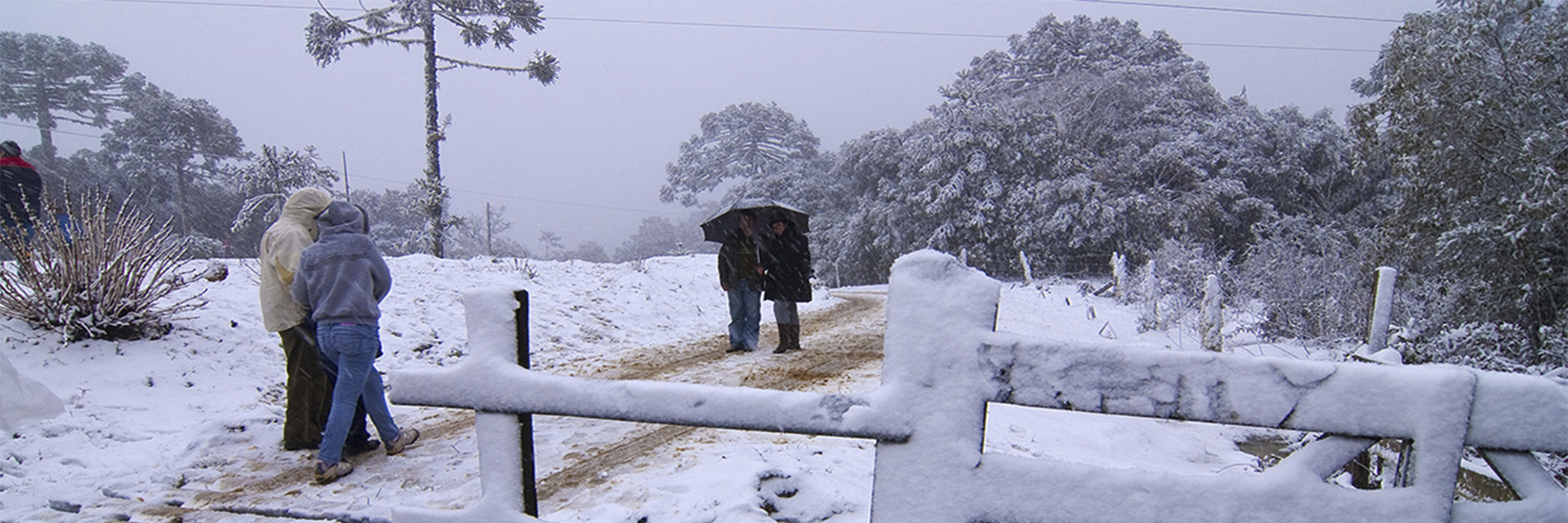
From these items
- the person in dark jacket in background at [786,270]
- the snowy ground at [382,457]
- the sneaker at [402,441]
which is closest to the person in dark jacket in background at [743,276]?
the person in dark jacket in background at [786,270]

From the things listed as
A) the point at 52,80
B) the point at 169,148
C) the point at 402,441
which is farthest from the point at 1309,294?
the point at 52,80

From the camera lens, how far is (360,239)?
3.62 meters

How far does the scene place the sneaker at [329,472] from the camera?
344 centimetres

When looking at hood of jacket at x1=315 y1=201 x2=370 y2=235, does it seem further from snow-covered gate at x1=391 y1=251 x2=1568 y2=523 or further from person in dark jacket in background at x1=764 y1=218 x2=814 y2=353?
person in dark jacket in background at x1=764 y1=218 x2=814 y2=353

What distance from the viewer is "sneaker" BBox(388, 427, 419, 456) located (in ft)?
12.7

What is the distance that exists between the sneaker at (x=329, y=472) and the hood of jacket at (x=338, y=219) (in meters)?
1.23

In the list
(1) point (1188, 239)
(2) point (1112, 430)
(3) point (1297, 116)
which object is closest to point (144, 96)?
(2) point (1112, 430)

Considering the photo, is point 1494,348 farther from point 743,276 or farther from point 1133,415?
point 1133,415

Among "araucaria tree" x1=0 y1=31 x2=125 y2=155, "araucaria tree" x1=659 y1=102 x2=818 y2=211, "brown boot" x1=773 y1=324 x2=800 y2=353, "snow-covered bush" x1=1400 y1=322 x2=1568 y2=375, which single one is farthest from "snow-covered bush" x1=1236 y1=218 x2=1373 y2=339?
"araucaria tree" x1=0 y1=31 x2=125 y2=155

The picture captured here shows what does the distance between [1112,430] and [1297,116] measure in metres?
28.2

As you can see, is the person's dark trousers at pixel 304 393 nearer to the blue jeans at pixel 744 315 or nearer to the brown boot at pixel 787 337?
the blue jeans at pixel 744 315

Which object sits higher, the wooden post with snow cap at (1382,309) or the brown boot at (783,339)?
the wooden post with snow cap at (1382,309)

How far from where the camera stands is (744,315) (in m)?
7.32

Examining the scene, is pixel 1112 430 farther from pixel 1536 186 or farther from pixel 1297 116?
pixel 1297 116
